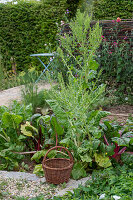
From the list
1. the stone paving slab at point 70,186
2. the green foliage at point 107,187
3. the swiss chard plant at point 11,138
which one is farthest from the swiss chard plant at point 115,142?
the swiss chard plant at point 11,138

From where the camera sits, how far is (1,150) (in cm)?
322

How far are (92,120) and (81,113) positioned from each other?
30cm

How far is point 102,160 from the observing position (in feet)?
9.23

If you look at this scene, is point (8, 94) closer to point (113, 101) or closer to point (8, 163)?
point (113, 101)

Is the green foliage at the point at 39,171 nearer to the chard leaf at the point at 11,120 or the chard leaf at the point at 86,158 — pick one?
the chard leaf at the point at 86,158

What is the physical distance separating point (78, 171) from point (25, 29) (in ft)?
26.4

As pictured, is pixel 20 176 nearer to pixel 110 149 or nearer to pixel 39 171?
pixel 39 171

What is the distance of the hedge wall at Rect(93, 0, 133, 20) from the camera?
10648 millimetres

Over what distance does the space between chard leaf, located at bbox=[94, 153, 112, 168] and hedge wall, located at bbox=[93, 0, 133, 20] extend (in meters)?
8.92

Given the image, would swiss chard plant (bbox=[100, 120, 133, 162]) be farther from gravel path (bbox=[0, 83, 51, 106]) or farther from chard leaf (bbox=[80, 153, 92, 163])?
gravel path (bbox=[0, 83, 51, 106])

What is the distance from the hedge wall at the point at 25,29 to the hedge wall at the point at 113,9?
2923 millimetres

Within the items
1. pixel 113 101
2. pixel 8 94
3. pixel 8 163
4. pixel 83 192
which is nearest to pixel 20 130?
pixel 8 163

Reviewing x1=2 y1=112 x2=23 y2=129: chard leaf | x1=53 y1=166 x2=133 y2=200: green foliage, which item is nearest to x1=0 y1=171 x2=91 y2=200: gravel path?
x1=53 y1=166 x2=133 y2=200: green foliage

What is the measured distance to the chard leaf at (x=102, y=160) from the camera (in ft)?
9.11
